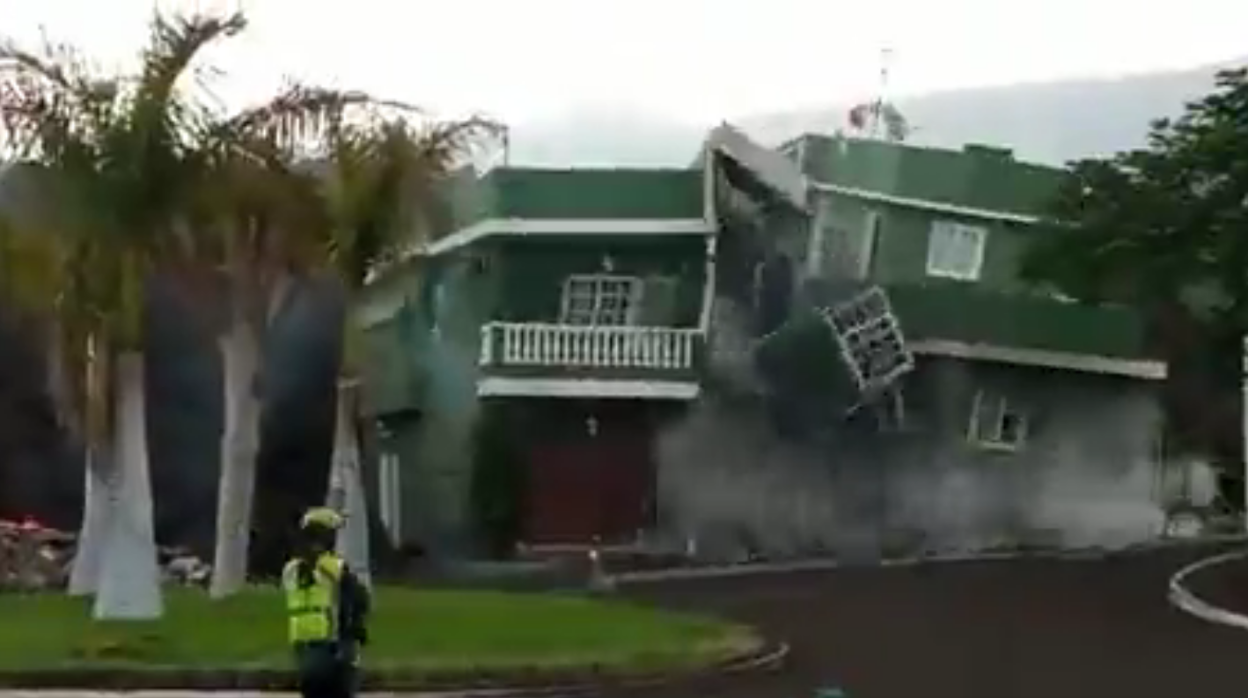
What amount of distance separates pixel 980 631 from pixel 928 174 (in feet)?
60.9

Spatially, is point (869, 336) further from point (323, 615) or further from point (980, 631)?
point (323, 615)

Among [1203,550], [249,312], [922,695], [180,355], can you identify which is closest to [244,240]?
[249,312]

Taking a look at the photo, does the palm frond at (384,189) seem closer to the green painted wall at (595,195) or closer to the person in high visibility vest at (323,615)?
the person in high visibility vest at (323,615)

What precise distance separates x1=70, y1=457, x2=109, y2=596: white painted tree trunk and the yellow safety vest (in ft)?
32.6

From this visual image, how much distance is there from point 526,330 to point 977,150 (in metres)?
9.36

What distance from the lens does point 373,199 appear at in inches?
937

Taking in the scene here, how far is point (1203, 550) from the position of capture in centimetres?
3756

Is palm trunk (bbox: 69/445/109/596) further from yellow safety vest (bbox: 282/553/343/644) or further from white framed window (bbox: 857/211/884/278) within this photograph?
white framed window (bbox: 857/211/884/278)

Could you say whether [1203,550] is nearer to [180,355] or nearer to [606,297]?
[606,297]

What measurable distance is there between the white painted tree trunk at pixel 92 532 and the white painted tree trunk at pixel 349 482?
7.61 ft

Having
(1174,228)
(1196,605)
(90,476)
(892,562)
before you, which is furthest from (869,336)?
(90,476)

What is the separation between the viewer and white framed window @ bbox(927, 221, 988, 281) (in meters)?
41.8

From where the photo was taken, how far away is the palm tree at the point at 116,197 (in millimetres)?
22188

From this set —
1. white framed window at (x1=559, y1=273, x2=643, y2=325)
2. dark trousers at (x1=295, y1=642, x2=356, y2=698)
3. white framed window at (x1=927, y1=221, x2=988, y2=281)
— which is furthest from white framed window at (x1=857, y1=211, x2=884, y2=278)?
dark trousers at (x1=295, y1=642, x2=356, y2=698)
